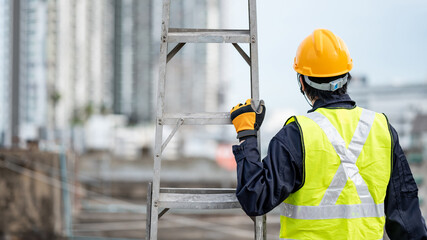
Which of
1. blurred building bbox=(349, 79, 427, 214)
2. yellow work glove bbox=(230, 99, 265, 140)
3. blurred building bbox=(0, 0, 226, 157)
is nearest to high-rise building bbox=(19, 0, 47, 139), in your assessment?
blurred building bbox=(0, 0, 226, 157)

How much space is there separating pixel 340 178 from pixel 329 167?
0.07 metres

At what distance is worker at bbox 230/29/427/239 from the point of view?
7.50 ft

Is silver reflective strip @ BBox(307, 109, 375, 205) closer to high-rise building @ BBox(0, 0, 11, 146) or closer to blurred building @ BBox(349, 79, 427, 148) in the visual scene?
high-rise building @ BBox(0, 0, 11, 146)

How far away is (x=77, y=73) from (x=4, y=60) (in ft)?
305

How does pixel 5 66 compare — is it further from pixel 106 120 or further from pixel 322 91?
pixel 106 120

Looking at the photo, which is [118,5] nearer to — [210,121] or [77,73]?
[77,73]

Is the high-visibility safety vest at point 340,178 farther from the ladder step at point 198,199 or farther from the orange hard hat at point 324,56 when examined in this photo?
the ladder step at point 198,199

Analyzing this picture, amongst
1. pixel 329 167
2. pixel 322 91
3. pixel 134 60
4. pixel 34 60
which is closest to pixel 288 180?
pixel 329 167

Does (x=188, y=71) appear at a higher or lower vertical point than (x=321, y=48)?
higher

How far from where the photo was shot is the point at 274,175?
227 cm

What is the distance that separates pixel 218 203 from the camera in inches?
109

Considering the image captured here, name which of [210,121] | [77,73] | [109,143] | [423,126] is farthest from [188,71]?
[210,121]

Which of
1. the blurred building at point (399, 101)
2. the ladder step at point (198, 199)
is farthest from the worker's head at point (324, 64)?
the blurred building at point (399, 101)

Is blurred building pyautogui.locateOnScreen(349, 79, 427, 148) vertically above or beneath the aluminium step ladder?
above
